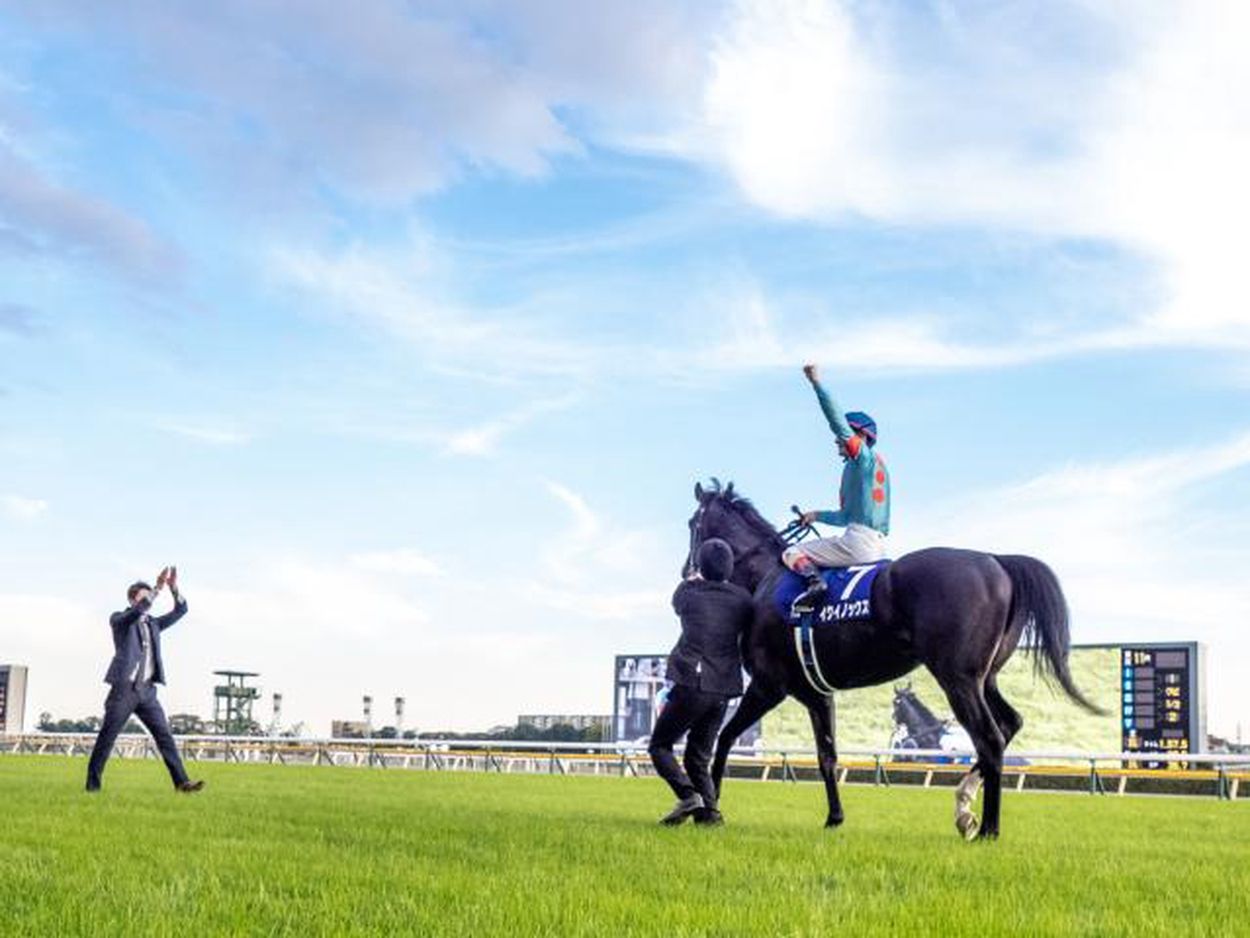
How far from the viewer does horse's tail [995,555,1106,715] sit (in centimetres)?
995

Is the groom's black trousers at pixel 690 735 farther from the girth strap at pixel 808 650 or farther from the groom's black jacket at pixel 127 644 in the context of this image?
the groom's black jacket at pixel 127 644

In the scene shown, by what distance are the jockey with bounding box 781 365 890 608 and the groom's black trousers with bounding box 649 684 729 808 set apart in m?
1.01

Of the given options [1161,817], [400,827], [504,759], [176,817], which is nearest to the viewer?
[400,827]

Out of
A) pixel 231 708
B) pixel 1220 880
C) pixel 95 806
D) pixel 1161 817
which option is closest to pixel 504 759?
pixel 1161 817

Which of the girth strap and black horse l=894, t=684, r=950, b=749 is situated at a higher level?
the girth strap

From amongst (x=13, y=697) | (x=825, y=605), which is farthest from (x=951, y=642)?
(x=13, y=697)

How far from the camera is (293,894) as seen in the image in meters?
6.12

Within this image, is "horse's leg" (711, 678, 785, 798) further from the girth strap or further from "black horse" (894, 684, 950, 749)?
"black horse" (894, 684, 950, 749)

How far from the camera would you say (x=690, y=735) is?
35.2ft

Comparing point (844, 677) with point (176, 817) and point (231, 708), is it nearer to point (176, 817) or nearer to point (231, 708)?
point (176, 817)

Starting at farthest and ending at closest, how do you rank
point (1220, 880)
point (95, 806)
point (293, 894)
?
point (95, 806) < point (1220, 880) < point (293, 894)

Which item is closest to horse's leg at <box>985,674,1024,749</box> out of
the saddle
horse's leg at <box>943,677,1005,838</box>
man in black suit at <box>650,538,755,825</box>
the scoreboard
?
horse's leg at <box>943,677,1005,838</box>

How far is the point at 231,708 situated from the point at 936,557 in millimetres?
62253

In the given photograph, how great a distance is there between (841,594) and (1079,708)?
1325 inches
